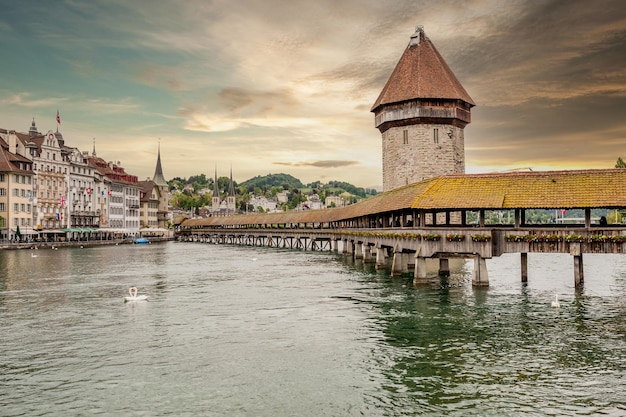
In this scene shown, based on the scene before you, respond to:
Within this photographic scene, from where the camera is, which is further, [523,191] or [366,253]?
[366,253]

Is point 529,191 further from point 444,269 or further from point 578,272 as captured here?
point 444,269

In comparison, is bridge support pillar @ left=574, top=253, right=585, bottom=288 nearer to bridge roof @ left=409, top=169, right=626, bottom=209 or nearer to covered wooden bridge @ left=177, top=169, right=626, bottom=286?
covered wooden bridge @ left=177, top=169, right=626, bottom=286

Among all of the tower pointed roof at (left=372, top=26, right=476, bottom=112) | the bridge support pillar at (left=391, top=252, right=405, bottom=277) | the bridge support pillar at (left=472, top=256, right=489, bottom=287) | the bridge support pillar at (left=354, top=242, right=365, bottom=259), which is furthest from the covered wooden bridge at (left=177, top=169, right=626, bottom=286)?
the tower pointed roof at (left=372, top=26, right=476, bottom=112)

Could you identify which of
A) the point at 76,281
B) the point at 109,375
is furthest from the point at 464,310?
the point at 76,281

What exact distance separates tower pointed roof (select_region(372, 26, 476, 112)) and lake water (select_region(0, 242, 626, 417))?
28.4 metres

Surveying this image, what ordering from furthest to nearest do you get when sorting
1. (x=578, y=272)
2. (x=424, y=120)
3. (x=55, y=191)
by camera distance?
(x=55, y=191), (x=424, y=120), (x=578, y=272)

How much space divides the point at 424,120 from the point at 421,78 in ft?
14.7

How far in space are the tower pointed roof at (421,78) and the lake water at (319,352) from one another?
2839cm

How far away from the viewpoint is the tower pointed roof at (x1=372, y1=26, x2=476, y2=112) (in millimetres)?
56281

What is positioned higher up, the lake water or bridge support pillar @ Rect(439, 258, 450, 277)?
bridge support pillar @ Rect(439, 258, 450, 277)

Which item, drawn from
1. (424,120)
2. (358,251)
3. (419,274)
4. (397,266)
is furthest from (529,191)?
(424,120)

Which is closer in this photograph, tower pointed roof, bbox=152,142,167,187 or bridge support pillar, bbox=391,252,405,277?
bridge support pillar, bbox=391,252,405,277

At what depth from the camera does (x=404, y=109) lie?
57.0 meters

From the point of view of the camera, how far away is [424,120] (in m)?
56.3
